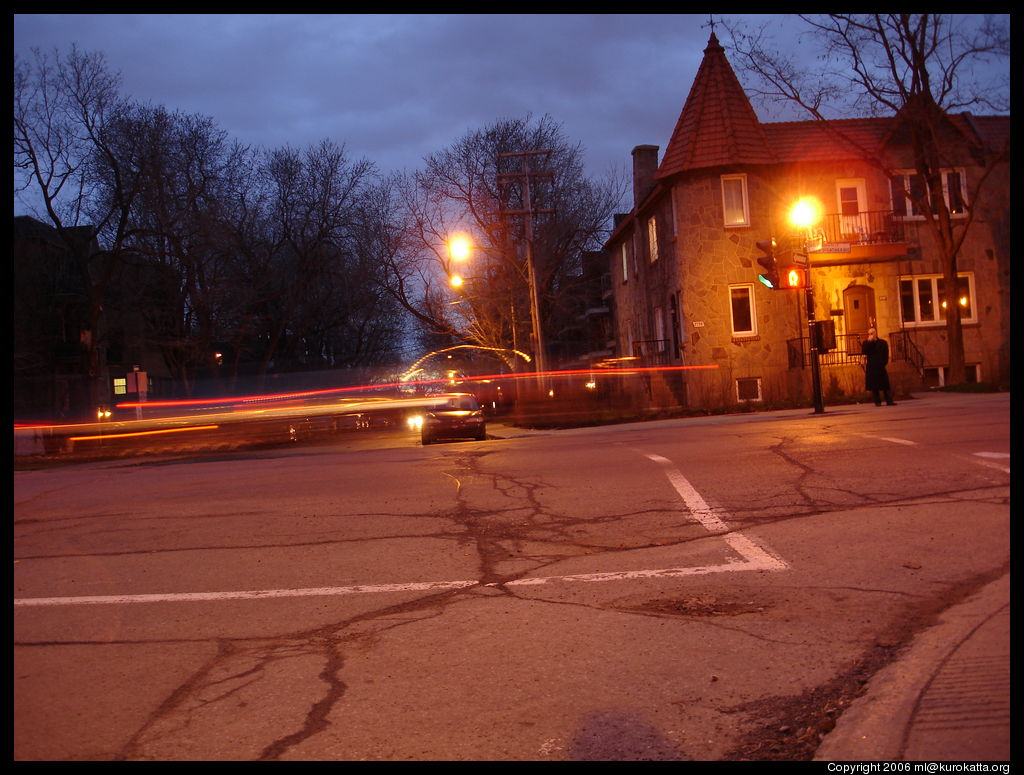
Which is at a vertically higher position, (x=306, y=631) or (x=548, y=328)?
(x=548, y=328)

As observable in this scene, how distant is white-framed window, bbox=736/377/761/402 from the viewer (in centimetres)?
2855

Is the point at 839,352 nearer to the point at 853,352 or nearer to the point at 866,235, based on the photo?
the point at 853,352

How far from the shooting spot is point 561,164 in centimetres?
4647

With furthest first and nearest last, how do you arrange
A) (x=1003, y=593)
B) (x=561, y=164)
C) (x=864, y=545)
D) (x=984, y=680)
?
(x=561, y=164), (x=864, y=545), (x=1003, y=593), (x=984, y=680)

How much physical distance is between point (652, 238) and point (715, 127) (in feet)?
19.4

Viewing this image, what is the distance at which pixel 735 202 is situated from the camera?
1179 inches

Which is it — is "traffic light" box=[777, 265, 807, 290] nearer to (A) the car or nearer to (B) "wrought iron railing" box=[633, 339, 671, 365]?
(A) the car

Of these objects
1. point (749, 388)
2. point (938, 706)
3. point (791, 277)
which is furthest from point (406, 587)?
point (749, 388)

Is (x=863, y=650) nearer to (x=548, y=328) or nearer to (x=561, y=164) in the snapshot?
(x=561, y=164)

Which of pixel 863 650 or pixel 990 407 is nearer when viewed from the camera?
pixel 863 650

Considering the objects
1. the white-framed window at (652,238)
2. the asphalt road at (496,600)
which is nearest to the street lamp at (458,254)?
the white-framed window at (652,238)

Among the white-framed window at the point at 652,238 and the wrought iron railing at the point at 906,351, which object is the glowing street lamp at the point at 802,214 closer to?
the wrought iron railing at the point at 906,351

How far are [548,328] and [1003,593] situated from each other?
45680 mm

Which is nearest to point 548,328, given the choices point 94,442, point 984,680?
point 94,442
